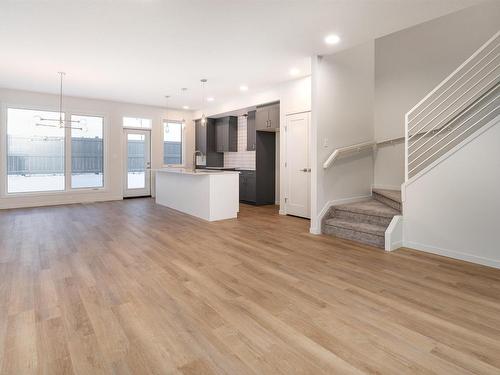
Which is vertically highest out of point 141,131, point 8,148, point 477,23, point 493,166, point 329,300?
point 477,23

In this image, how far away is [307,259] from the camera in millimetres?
3629

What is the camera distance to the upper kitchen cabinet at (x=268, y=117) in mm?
6975

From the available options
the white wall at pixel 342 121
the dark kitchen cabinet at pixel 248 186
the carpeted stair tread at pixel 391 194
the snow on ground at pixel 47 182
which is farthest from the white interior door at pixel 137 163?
the carpeted stair tread at pixel 391 194

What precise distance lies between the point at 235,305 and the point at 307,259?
1430mm

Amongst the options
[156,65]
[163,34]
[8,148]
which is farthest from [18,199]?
[163,34]

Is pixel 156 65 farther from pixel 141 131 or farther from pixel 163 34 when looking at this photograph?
pixel 141 131

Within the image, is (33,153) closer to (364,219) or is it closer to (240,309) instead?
(240,309)

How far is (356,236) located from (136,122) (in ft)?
24.4

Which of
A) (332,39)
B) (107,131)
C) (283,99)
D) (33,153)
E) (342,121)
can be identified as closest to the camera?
(332,39)

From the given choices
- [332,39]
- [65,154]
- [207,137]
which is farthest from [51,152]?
[332,39]

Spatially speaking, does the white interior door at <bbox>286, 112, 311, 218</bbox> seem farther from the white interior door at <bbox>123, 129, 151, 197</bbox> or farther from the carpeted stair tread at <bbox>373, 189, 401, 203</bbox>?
the white interior door at <bbox>123, 129, 151, 197</bbox>

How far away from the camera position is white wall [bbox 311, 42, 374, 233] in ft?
16.1

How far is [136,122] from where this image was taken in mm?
9250

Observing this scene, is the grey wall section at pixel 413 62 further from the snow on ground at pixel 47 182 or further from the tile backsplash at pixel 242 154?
the snow on ground at pixel 47 182
